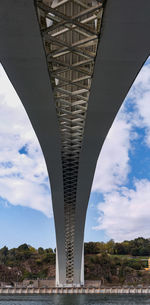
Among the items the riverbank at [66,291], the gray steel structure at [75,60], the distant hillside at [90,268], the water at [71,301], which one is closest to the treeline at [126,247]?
the distant hillside at [90,268]

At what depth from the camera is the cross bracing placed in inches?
371

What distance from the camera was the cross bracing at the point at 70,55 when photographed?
30.9 ft

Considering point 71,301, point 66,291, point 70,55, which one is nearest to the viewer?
point 70,55

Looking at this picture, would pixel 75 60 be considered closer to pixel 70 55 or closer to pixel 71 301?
pixel 70 55

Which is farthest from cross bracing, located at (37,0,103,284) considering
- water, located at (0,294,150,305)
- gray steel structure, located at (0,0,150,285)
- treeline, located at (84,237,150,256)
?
treeline, located at (84,237,150,256)

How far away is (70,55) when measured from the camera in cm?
1240

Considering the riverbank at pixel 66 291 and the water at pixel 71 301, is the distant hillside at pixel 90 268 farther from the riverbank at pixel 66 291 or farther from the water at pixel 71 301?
the water at pixel 71 301

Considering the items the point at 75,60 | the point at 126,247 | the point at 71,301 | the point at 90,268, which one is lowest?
the point at 71,301

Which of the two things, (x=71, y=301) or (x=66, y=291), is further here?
(x=66, y=291)

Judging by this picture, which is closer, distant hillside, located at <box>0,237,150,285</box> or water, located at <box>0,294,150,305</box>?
water, located at <box>0,294,150,305</box>

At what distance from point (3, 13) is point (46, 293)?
40434 mm

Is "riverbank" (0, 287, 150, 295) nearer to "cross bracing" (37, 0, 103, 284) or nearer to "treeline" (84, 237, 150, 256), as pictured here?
"cross bracing" (37, 0, 103, 284)

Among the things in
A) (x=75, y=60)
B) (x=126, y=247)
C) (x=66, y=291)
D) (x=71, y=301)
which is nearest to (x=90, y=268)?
(x=126, y=247)

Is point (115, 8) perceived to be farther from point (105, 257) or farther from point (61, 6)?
point (105, 257)
